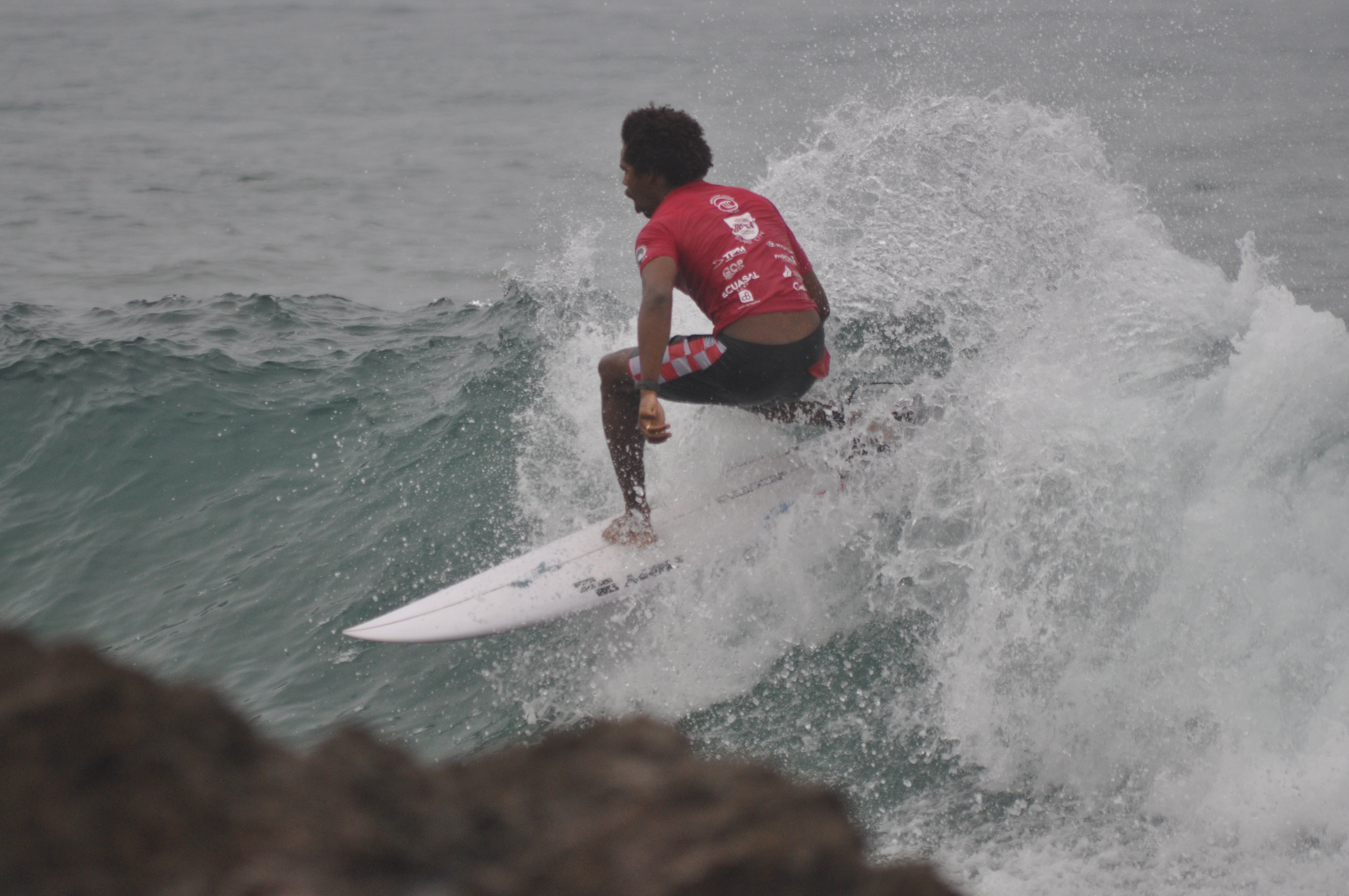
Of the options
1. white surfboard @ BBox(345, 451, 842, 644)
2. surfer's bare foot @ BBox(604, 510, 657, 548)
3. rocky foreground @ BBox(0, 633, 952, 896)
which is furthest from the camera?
surfer's bare foot @ BBox(604, 510, 657, 548)

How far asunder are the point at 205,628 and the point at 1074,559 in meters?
4.41

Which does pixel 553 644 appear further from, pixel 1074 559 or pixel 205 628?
pixel 1074 559

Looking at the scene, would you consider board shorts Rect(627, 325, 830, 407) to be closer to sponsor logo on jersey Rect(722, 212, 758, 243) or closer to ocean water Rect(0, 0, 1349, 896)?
sponsor logo on jersey Rect(722, 212, 758, 243)

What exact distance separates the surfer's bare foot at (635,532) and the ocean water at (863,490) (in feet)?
1.09

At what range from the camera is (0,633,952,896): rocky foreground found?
69cm

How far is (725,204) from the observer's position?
4.64 m

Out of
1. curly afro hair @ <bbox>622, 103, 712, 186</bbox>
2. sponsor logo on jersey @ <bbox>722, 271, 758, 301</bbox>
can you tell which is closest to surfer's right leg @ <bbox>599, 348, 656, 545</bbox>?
sponsor logo on jersey @ <bbox>722, 271, 758, 301</bbox>

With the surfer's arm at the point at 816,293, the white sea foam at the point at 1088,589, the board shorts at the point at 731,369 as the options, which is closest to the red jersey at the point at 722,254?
the board shorts at the point at 731,369

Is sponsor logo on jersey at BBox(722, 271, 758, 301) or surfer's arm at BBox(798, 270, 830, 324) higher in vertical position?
sponsor logo on jersey at BBox(722, 271, 758, 301)

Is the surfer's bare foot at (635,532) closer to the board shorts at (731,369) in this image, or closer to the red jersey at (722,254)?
the board shorts at (731,369)

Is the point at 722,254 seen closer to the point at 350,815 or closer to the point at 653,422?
the point at 653,422

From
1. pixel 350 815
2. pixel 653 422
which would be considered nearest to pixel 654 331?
pixel 653 422

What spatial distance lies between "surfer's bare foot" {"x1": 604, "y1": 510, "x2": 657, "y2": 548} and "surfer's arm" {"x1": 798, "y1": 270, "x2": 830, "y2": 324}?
1309mm

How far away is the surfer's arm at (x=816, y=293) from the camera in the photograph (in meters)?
4.99
